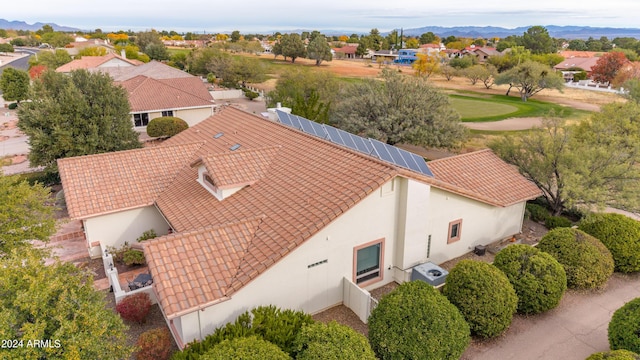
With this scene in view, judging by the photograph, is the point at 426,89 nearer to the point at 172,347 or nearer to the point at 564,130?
the point at 564,130

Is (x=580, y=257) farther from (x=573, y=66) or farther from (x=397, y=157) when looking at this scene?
(x=573, y=66)

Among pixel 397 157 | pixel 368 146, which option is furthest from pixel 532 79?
pixel 397 157

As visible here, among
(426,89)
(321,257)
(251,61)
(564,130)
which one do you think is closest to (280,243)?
(321,257)

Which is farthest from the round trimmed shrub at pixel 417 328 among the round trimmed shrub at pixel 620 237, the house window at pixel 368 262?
the round trimmed shrub at pixel 620 237

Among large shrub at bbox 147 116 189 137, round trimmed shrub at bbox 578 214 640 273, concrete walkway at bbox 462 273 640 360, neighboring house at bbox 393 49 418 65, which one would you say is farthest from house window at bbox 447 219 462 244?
neighboring house at bbox 393 49 418 65

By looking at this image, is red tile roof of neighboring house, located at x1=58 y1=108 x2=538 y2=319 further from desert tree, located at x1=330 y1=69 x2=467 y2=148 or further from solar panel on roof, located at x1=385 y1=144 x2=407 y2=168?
desert tree, located at x1=330 y1=69 x2=467 y2=148

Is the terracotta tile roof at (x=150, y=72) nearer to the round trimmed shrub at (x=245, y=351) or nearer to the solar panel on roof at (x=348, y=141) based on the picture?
the solar panel on roof at (x=348, y=141)
